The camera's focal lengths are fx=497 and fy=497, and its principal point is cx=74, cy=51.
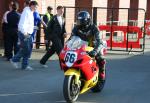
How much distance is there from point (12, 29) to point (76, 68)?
644 centimetres

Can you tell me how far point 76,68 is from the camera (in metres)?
8.91

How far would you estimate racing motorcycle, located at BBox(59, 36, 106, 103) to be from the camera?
872cm

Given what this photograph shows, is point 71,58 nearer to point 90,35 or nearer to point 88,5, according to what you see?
point 90,35

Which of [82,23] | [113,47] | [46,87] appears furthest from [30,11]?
[113,47]

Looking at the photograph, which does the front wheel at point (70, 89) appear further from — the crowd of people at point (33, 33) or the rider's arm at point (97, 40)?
the rider's arm at point (97, 40)

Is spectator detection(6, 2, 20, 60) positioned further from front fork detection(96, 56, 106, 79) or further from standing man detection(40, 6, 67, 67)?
front fork detection(96, 56, 106, 79)

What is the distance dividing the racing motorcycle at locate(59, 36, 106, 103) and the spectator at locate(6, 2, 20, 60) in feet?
19.2

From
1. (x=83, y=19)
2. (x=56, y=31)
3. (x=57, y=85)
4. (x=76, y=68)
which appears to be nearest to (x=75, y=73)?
(x=76, y=68)

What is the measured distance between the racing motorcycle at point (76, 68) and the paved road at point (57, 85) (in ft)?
1.22

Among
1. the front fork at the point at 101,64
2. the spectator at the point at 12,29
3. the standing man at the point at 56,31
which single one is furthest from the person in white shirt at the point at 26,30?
the front fork at the point at 101,64

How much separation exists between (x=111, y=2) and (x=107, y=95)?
20.9 metres

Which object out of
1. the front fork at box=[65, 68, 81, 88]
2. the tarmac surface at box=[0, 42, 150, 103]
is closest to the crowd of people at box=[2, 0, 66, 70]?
the tarmac surface at box=[0, 42, 150, 103]

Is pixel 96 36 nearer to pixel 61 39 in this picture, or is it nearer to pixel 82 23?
pixel 82 23

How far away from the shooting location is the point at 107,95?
9.86m
